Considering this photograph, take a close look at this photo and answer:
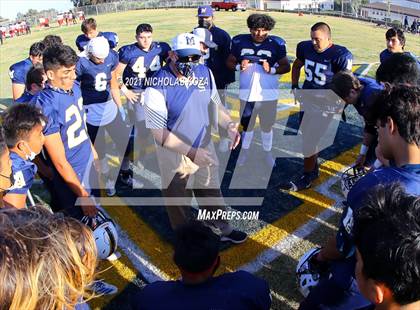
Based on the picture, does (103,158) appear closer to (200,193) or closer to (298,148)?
(200,193)

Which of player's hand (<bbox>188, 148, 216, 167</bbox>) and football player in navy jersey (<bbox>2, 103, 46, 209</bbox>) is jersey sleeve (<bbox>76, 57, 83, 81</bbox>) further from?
player's hand (<bbox>188, 148, 216, 167</bbox>)

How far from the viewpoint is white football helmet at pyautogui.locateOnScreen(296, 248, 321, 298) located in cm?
341

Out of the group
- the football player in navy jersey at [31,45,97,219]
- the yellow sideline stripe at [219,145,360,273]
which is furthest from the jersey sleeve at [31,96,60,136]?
the yellow sideline stripe at [219,145,360,273]

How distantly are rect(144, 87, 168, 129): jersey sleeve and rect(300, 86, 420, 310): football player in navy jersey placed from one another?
6.36 feet

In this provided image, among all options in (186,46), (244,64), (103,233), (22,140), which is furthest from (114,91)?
(22,140)

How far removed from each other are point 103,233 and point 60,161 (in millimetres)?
817

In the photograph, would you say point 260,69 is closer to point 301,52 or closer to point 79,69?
point 301,52

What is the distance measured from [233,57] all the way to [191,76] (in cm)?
218

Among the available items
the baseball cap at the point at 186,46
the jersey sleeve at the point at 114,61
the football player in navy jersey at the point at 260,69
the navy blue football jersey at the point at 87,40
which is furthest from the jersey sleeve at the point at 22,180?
the navy blue football jersey at the point at 87,40

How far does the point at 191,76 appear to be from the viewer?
3990 mm

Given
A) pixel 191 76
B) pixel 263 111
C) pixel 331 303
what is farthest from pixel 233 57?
pixel 331 303

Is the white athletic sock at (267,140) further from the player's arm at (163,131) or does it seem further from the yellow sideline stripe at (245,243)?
the player's arm at (163,131)

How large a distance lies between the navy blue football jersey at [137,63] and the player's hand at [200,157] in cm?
268

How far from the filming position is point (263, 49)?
18.7 feet
